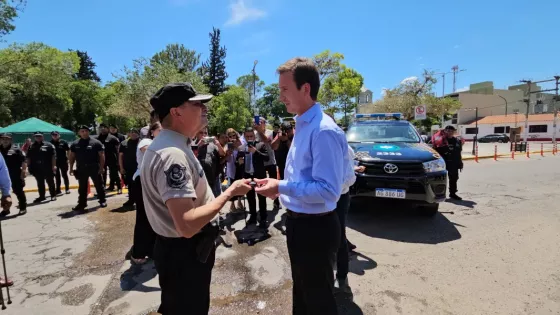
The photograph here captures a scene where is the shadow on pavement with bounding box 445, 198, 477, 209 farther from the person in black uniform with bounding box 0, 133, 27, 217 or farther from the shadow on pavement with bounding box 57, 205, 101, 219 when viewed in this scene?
the person in black uniform with bounding box 0, 133, 27, 217

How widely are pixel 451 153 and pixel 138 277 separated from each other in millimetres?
7270

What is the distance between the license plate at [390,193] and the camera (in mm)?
5086

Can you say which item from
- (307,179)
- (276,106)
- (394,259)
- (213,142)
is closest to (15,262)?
(213,142)

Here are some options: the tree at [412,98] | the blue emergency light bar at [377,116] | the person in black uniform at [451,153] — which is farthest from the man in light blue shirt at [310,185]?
the tree at [412,98]

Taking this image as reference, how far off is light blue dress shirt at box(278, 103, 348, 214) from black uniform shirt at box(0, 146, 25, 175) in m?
8.18

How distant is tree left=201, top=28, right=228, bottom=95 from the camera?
48.6 m

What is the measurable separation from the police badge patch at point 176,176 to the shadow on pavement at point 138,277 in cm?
247

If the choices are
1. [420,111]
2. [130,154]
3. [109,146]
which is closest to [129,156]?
[130,154]

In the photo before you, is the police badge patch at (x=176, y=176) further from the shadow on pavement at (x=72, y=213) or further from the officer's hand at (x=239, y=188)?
the shadow on pavement at (x=72, y=213)

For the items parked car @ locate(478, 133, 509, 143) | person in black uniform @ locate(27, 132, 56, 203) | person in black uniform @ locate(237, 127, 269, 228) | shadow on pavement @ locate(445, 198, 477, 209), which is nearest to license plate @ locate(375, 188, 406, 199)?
person in black uniform @ locate(237, 127, 269, 228)

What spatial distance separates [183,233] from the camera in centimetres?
155

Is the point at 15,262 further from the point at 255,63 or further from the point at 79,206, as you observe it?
the point at 255,63

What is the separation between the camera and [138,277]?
3703 millimetres

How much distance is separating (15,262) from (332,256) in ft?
15.8
